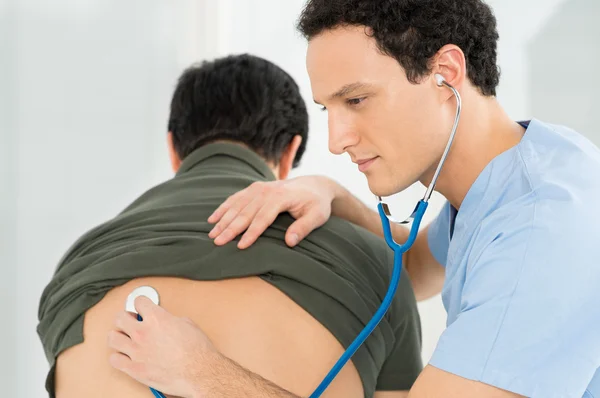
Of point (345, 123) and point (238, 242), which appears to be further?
point (238, 242)

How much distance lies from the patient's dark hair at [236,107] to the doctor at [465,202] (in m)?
0.31

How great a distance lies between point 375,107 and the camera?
1145 millimetres

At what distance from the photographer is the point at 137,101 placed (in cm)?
266

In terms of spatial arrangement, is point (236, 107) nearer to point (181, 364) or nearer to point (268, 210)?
point (268, 210)

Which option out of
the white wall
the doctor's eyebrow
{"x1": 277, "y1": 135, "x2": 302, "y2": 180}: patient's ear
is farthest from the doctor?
the white wall

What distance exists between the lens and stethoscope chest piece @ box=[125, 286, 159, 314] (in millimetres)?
1177

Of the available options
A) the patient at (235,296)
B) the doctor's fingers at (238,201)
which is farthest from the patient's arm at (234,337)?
the doctor's fingers at (238,201)

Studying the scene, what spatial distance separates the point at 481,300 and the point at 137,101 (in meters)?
1.92

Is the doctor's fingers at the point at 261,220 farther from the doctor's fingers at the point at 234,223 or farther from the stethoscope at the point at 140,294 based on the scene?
the stethoscope at the point at 140,294

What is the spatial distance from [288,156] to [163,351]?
751 mm

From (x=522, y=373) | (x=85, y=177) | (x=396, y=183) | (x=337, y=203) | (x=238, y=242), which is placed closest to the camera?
(x=522, y=373)

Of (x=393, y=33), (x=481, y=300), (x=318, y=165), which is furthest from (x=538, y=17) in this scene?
(x=481, y=300)

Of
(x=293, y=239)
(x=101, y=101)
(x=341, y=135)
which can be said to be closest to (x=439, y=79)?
(x=341, y=135)

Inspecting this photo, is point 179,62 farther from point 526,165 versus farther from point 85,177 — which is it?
point 526,165
